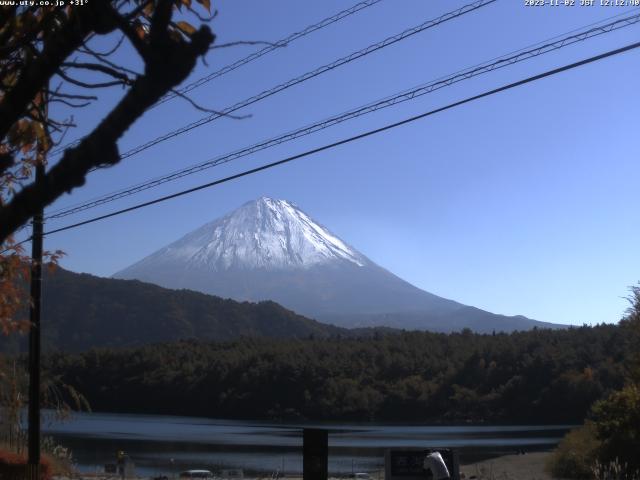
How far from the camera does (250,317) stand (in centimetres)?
18150

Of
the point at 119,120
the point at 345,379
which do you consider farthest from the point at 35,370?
the point at 345,379

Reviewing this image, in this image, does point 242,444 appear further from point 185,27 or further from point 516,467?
point 185,27

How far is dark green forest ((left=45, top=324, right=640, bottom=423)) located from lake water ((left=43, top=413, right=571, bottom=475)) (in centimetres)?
776

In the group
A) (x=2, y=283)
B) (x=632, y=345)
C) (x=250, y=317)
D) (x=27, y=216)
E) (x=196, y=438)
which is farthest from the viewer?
(x=250, y=317)

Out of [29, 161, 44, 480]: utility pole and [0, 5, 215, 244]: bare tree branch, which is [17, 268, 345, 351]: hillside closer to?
[29, 161, 44, 480]: utility pole

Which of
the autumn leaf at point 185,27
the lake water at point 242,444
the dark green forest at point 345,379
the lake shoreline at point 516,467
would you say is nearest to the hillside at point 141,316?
the dark green forest at point 345,379

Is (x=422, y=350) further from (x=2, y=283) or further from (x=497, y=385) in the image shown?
(x=2, y=283)

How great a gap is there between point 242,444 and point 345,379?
46.1m

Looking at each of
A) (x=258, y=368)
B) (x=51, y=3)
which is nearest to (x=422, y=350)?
(x=258, y=368)

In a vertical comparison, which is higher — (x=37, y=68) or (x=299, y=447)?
(x=37, y=68)

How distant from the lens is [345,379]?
339 feet

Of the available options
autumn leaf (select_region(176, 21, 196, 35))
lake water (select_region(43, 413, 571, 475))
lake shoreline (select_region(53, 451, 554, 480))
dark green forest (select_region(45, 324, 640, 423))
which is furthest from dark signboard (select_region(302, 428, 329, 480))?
dark green forest (select_region(45, 324, 640, 423))

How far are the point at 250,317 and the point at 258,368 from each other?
7955 centimetres

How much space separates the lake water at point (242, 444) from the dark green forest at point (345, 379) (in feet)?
25.5
